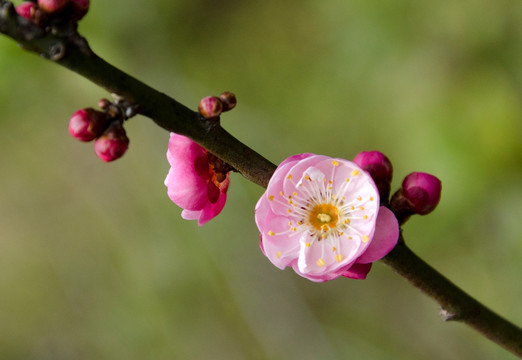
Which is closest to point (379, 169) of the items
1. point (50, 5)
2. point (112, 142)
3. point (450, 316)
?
point (450, 316)

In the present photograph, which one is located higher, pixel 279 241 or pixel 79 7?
pixel 79 7

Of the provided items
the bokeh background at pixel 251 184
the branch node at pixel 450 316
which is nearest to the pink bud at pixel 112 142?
the branch node at pixel 450 316

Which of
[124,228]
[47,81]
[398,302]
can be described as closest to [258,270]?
[398,302]

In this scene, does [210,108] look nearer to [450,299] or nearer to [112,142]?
[112,142]

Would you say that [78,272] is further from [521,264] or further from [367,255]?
[367,255]

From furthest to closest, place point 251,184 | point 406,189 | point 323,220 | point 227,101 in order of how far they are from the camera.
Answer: point 251,184 < point 323,220 < point 406,189 < point 227,101

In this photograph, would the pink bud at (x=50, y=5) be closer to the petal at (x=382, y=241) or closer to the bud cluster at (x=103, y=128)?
the bud cluster at (x=103, y=128)

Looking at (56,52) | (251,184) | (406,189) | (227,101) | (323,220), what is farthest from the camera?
(251,184)

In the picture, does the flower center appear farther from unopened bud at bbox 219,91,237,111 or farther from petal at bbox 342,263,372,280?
unopened bud at bbox 219,91,237,111
